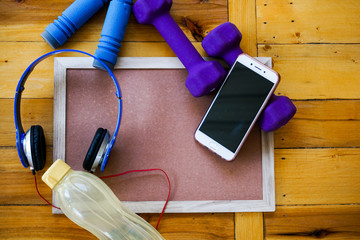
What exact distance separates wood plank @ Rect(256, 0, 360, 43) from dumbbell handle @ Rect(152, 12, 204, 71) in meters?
0.16

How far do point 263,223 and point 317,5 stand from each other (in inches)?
19.0

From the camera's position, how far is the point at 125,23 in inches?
24.2

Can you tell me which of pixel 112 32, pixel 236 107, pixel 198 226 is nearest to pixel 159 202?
pixel 198 226

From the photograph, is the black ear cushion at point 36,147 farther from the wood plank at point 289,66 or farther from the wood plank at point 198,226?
the wood plank at point 198,226

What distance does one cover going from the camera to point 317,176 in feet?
2.15

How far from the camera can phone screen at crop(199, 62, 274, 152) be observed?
1.97 ft

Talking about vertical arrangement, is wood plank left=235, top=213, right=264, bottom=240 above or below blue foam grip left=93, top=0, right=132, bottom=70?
below

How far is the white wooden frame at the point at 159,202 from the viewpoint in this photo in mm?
623

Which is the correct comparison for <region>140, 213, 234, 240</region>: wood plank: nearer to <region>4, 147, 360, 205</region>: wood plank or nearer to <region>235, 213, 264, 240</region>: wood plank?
<region>235, 213, 264, 240</region>: wood plank

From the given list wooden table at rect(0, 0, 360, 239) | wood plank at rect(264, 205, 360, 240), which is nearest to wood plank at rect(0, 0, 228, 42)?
wooden table at rect(0, 0, 360, 239)

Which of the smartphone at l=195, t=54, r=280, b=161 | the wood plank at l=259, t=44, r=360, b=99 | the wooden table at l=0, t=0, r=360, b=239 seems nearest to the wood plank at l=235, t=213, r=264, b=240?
the wooden table at l=0, t=0, r=360, b=239

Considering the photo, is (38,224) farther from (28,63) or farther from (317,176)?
(317,176)

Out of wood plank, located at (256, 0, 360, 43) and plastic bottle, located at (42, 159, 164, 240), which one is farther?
wood plank, located at (256, 0, 360, 43)

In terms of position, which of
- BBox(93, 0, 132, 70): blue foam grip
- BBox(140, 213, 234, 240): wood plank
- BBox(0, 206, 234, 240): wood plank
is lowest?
BBox(140, 213, 234, 240): wood plank
